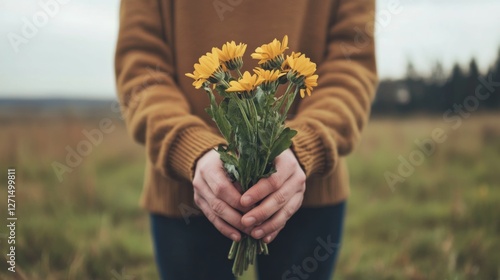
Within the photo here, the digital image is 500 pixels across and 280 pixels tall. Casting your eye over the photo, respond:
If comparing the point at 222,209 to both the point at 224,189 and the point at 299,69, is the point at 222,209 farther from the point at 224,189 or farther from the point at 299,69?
the point at 299,69

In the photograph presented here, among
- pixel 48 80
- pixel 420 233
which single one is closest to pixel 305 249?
pixel 420 233

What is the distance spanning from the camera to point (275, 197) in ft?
2.03

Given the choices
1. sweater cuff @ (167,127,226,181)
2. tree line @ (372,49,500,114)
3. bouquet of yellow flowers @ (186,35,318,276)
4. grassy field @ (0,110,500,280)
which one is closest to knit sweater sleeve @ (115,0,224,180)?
sweater cuff @ (167,127,226,181)

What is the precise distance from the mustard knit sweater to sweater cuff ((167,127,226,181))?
0.04 ft

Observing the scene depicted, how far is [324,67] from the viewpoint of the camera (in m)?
0.79

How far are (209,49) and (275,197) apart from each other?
0.26m

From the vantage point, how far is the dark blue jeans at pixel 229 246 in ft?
2.53

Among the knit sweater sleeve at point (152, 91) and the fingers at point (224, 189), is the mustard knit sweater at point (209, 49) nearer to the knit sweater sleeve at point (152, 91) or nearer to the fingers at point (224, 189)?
the knit sweater sleeve at point (152, 91)

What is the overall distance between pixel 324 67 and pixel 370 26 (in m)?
0.10

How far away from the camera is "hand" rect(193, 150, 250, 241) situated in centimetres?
61

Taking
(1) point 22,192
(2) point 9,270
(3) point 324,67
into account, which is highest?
(3) point 324,67

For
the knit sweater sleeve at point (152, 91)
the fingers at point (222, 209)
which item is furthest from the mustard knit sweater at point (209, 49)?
the fingers at point (222, 209)

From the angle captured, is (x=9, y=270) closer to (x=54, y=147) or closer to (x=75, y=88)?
(x=54, y=147)

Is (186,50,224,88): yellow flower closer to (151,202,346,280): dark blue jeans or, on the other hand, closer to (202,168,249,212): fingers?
(202,168,249,212): fingers
